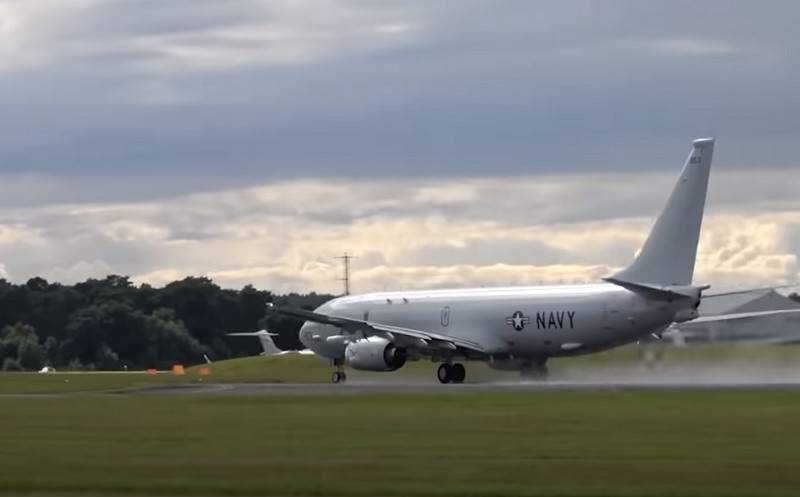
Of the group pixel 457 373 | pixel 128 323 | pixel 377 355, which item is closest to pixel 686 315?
pixel 457 373

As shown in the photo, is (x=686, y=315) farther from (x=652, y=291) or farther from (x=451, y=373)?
(x=451, y=373)

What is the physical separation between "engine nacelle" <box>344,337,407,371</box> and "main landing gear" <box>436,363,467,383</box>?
187 centimetres

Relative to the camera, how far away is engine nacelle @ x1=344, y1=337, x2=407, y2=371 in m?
69.6

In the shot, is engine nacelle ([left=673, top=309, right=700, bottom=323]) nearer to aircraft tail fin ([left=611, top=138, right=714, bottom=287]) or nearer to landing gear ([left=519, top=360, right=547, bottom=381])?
aircraft tail fin ([left=611, top=138, right=714, bottom=287])

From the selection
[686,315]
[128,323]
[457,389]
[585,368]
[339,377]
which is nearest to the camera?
[457,389]

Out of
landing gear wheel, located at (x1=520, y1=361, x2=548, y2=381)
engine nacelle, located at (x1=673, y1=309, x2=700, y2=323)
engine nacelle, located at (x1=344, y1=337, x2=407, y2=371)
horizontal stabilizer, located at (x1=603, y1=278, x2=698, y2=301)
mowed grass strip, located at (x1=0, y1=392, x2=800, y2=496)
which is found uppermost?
horizontal stabilizer, located at (x1=603, y1=278, x2=698, y2=301)

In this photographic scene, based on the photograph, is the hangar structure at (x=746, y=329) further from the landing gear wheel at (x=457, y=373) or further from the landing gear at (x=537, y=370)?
the landing gear wheel at (x=457, y=373)

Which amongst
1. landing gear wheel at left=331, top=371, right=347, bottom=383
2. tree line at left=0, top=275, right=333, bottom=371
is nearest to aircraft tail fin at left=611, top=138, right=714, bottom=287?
landing gear wheel at left=331, top=371, right=347, bottom=383

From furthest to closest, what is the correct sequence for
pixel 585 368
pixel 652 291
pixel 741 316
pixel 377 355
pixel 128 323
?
pixel 128 323 < pixel 377 355 < pixel 585 368 < pixel 741 316 < pixel 652 291

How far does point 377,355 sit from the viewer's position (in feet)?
228

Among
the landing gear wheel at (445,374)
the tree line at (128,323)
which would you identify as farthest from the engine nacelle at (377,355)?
the tree line at (128,323)

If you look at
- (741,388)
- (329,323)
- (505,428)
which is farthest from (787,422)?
(329,323)

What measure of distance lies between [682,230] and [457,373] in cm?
1267

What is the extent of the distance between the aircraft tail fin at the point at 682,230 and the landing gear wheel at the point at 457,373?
1032cm
